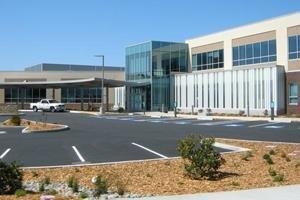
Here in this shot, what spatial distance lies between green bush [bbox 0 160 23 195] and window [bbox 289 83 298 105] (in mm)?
42654

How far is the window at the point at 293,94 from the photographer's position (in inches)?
1972

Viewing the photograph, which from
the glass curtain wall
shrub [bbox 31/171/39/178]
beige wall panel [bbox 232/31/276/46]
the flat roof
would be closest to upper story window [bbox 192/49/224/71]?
the glass curtain wall

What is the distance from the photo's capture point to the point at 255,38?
56.4m

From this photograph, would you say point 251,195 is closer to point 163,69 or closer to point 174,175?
point 174,175

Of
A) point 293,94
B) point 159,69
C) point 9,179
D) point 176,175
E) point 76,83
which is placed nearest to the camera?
point 9,179

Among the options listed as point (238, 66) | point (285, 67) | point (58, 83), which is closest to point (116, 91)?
point (58, 83)

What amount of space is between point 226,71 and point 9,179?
48262 mm

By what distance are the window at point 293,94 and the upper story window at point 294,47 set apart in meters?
2.70

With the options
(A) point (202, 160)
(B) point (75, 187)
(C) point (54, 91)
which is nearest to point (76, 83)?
(C) point (54, 91)

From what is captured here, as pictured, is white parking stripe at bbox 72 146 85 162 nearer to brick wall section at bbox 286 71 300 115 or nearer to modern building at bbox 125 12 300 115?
modern building at bbox 125 12 300 115

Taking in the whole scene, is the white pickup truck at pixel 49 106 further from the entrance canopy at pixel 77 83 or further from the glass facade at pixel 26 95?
the glass facade at pixel 26 95

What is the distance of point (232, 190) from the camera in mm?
10891

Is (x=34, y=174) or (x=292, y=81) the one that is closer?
(x=34, y=174)

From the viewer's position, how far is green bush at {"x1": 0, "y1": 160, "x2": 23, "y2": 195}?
10.3 metres
